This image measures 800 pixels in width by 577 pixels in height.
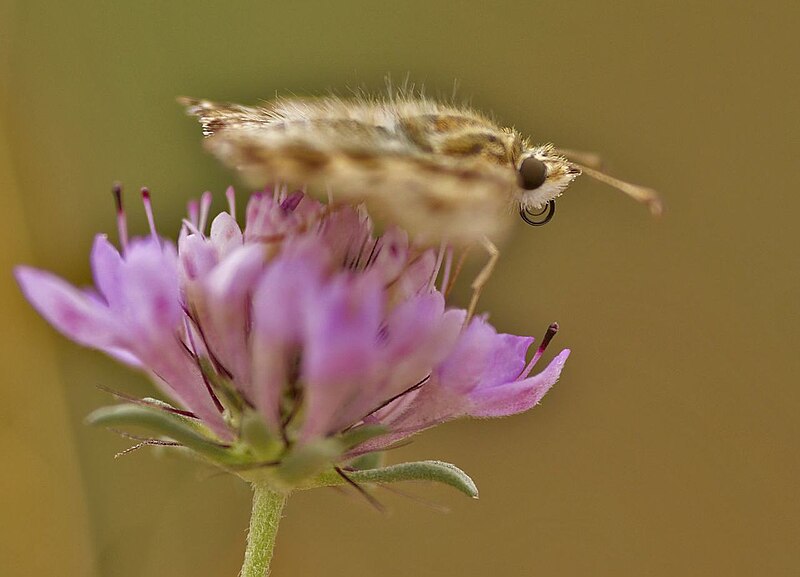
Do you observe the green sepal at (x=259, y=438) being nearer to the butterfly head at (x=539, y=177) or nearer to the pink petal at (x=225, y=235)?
the pink petal at (x=225, y=235)

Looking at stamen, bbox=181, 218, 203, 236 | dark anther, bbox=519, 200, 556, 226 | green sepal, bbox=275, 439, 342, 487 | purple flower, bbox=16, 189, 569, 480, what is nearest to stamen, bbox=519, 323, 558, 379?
purple flower, bbox=16, 189, 569, 480

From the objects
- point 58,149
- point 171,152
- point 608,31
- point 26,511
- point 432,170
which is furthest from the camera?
point 608,31

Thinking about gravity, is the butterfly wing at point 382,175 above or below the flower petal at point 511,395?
above

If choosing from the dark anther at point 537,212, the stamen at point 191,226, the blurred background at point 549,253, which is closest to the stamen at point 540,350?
the dark anther at point 537,212

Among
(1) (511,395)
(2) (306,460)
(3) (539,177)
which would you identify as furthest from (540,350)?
(2) (306,460)

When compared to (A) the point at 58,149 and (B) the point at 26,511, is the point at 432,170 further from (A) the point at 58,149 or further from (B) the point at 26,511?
(A) the point at 58,149

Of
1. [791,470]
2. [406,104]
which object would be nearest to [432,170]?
[406,104]

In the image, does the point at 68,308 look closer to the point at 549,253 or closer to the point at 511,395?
the point at 511,395
